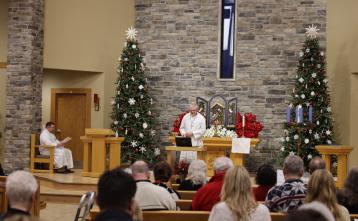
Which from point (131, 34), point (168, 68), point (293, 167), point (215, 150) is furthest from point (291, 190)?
point (168, 68)

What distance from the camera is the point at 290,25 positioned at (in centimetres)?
1361

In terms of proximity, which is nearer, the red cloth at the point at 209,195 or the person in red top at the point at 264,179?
the red cloth at the point at 209,195

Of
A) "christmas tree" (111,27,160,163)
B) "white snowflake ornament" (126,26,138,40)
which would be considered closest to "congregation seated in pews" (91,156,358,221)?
"christmas tree" (111,27,160,163)

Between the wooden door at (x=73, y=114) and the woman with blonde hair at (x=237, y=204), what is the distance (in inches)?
404

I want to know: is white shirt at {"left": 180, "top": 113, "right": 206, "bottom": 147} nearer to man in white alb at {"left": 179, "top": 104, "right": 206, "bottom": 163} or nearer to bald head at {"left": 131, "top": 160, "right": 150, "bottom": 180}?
man in white alb at {"left": 179, "top": 104, "right": 206, "bottom": 163}

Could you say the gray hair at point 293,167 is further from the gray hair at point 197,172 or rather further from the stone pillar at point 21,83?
the stone pillar at point 21,83

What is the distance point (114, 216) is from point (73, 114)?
11.7m

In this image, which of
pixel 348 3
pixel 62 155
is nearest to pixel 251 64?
pixel 348 3

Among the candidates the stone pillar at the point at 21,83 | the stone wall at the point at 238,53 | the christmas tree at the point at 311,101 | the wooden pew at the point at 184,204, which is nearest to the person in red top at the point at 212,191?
the wooden pew at the point at 184,204

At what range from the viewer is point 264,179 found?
219 inches

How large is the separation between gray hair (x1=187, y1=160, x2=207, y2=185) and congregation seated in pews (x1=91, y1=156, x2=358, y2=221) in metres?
0.69

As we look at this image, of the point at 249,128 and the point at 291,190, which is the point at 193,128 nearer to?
the point at 249,128

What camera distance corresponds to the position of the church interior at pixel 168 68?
12.5 m

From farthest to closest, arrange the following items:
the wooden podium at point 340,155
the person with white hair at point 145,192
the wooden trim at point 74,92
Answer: the wooden trim at point 74,92, the wooden podium at point 340,155, the person with white hair at point 145,192
